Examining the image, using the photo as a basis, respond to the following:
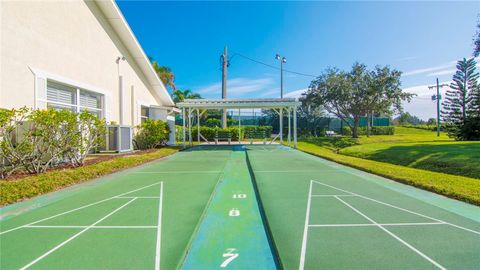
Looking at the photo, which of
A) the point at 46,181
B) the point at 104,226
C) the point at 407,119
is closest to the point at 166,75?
the point at 46,181

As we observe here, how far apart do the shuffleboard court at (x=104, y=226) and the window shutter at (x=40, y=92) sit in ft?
13.0

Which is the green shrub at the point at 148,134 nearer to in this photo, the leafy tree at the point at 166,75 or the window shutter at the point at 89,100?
the window shutter at the point at 89,100

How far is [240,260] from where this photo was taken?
284 cm

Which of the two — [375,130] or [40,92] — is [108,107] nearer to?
[40,92]

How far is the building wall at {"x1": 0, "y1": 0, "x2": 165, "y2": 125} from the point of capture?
727 centimetres

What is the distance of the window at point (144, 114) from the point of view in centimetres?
1632

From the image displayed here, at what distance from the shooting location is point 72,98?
33.9 feet

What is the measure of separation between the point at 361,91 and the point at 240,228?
25.1 meters

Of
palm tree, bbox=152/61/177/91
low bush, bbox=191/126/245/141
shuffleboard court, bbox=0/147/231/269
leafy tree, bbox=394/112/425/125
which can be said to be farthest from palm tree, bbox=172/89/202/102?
leafy tree, bbox=394/112/425/125

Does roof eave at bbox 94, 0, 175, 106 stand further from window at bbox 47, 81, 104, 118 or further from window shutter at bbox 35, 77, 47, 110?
window shutter at bbox 35, 77, 47, 110

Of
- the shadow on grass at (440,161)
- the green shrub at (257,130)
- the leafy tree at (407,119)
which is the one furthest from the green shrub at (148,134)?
the leafy tree at (407,119)

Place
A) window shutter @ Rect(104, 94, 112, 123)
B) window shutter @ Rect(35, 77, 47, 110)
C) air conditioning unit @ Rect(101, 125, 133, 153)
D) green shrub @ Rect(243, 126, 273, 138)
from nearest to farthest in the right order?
window shutter @ Rect(35, 77, 47, 110) < air conditioning unit @ Rect(101, 125, 133, 153) < window shutter @ Rect(104, 94, 112, 123) < green shrub @ Rect(243, 126, 273, 138)

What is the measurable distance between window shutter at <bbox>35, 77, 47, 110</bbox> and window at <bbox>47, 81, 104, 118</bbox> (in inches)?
16.9

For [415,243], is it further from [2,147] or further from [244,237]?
[2,147]
